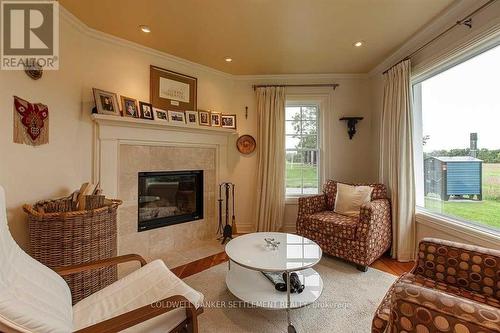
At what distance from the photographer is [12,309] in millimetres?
772

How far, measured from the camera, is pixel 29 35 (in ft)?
5.99

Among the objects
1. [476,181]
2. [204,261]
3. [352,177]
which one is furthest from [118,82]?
[476,181]

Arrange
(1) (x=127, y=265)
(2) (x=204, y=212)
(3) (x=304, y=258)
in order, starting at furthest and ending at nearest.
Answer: (2) (x=204, y=212)
(1) (x=127, y=265)
(3) (x=304, y=258)

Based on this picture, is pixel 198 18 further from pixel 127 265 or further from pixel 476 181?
pixel 476 181

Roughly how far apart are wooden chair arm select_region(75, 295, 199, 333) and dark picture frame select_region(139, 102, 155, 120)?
2155 millimetres

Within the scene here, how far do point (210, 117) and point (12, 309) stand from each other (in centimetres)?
279

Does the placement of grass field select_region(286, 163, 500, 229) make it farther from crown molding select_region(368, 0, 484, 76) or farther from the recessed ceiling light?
the recessed ceiling light

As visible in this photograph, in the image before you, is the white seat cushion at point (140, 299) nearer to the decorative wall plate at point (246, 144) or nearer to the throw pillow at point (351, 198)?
the throw pillow at point (351, 198)

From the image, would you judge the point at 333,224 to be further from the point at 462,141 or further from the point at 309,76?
the point at 309,76

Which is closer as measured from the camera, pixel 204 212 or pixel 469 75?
pixel 469 75

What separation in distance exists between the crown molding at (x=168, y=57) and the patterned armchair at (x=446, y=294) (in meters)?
2.79

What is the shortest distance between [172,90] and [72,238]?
81.4 inches

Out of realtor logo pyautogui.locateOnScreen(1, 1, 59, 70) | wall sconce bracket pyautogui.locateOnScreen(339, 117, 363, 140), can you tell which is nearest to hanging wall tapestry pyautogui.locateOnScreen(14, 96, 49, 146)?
realtor logo pyautogui.locateOnScreen(1, 1, 59, 70)

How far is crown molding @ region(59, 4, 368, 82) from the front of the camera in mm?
2138
